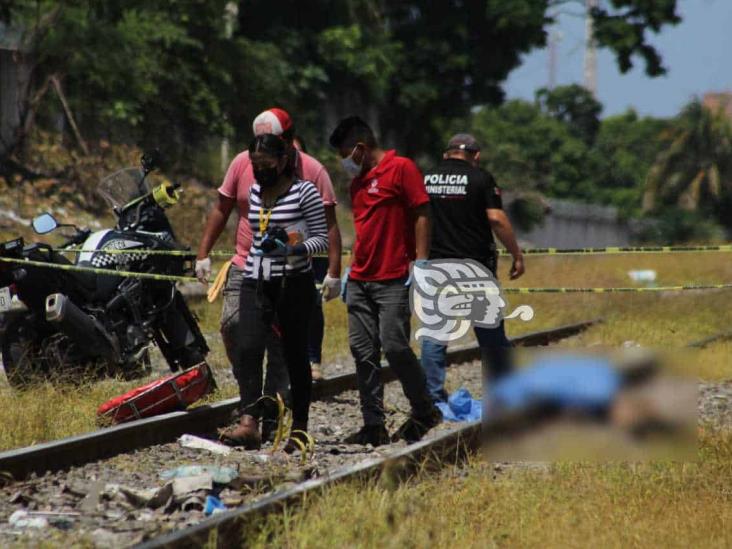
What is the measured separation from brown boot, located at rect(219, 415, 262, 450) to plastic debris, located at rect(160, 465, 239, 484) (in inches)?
38.3

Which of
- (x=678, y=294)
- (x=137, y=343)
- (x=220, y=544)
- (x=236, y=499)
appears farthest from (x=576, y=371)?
(x=678, y=294)

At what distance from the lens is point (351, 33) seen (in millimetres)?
39031

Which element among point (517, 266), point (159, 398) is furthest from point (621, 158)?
point (159, 398)

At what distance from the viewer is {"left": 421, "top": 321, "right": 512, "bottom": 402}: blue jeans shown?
30.3 feet

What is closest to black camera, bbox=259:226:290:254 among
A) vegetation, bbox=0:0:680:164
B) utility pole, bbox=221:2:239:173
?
vegetation, bbox=0:0:680:164

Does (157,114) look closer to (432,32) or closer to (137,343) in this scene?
(432,32)

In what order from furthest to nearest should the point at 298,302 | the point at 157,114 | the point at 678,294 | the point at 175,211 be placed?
the point at 157,114
the point at 175,211
the point at 678,294
the point at 298,302

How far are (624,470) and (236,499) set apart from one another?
2.07 metres

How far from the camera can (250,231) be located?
9039mm

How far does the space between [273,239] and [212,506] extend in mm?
1949

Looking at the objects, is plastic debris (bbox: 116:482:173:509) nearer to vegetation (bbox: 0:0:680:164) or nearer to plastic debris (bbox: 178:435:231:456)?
plastic debris (bbox: 178:435:231:456)

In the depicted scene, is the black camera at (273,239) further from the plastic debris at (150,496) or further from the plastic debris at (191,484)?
the plastic debris at (150,496)

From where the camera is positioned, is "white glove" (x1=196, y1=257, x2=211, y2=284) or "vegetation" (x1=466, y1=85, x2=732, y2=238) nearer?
"white glove" (x1=196, y1=257, x2=211, y2=284)

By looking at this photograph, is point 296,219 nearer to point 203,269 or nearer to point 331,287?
point 331,287
